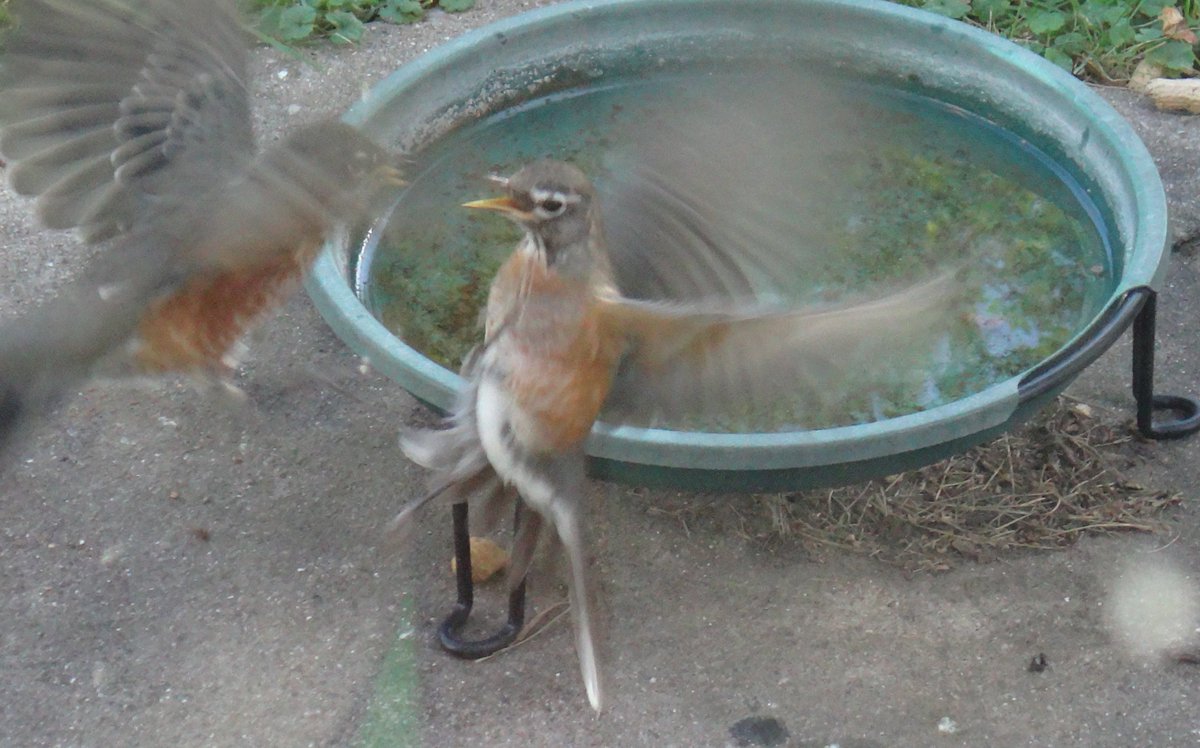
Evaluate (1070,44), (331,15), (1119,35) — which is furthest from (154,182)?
(1119,35)

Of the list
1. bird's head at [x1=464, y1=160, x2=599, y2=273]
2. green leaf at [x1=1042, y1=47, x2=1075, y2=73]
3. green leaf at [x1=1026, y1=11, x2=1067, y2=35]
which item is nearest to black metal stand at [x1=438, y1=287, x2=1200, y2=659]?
bird's head at [x1=464, y1=160, x2=599, y2=273]

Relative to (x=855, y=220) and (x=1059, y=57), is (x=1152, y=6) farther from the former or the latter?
(x=855, y=220)

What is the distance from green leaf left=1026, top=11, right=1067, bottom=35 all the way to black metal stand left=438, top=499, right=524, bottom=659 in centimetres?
268

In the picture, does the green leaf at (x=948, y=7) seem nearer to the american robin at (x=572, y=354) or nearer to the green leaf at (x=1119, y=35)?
the green leaf at (x=1119, y=35)

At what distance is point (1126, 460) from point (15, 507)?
265cm

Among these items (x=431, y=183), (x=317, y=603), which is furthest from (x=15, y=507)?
(x=431, y=183)

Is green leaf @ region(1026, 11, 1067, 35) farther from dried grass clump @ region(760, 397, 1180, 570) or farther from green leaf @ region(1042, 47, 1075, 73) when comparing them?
dried grass clump @ region(760, 397, 1180, 570)

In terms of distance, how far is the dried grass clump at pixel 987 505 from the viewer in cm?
323

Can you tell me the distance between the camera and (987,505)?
10.8ft

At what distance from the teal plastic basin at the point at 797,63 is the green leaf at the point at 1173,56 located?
125 centimetres

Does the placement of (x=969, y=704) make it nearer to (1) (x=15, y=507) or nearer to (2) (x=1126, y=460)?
(2) (x=1126, y=460)

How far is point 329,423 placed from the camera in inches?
143

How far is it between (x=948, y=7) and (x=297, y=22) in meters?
2.14

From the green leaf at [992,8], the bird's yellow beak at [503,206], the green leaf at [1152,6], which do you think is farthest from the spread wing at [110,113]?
the green leaf at [1152,6]
